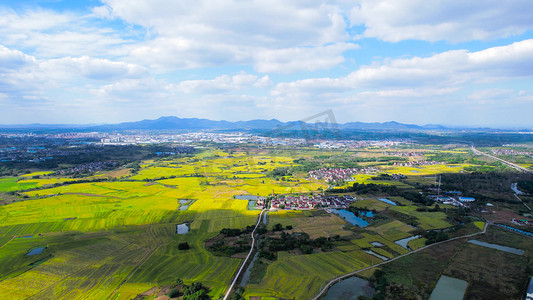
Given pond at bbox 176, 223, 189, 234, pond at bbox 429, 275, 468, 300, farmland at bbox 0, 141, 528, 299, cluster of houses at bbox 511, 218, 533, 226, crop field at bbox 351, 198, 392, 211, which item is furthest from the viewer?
crop field at bbox 351, 198, 392, 211

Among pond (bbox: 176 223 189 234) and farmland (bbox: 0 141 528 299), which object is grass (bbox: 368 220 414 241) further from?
pond (bbox: 176 223 189 234)

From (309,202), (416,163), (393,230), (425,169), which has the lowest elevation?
(393,230)

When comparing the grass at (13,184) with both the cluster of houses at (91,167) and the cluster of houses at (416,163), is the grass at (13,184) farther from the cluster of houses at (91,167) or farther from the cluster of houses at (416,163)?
the cluster of houses at (416,163)

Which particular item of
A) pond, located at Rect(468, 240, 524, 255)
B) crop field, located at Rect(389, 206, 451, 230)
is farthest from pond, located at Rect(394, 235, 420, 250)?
pond, located at Rect(468, 240, 524, 255)

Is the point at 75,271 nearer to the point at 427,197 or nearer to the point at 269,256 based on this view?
the point at 269,256

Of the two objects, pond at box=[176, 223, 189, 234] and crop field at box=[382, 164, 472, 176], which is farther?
crop field at box=[382, 164, 472, 176]

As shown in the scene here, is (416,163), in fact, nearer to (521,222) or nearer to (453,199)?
(453,199)

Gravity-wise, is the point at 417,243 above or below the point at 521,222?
below

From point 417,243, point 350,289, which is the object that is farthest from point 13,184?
point 417,243

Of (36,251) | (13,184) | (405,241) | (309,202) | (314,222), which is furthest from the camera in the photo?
(13,184)
